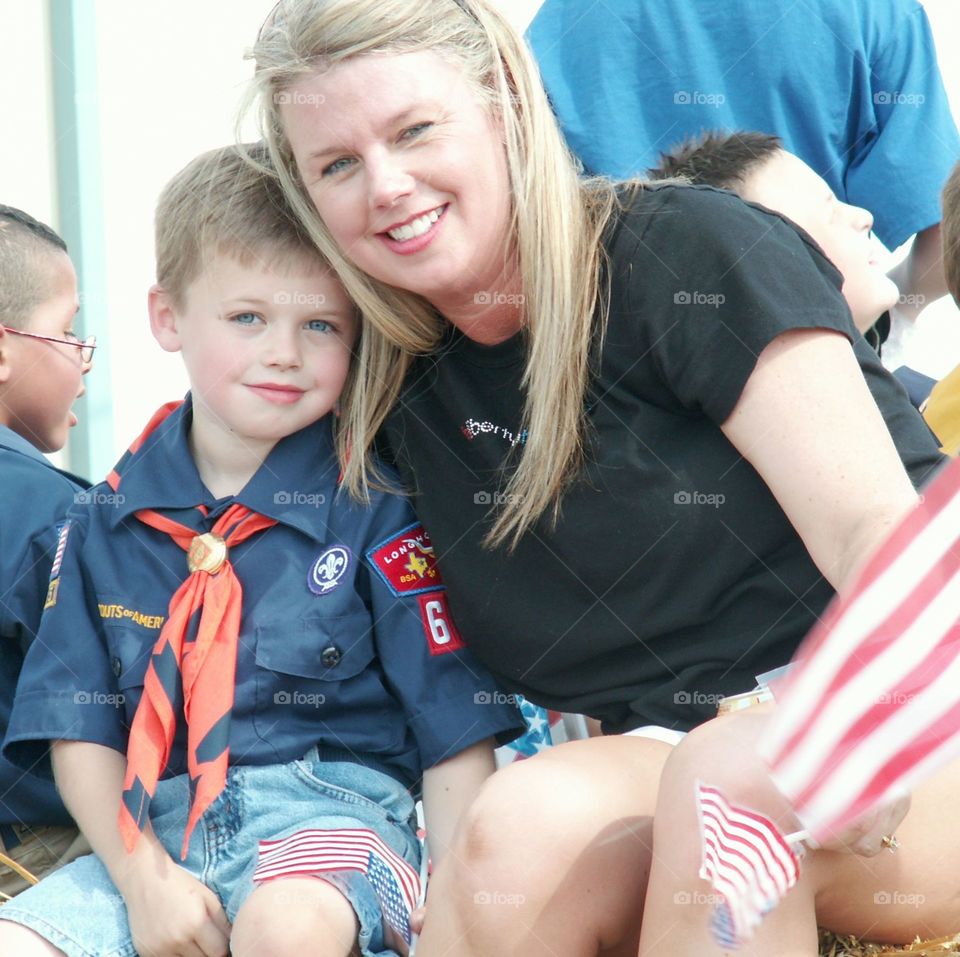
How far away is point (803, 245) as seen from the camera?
1591mm

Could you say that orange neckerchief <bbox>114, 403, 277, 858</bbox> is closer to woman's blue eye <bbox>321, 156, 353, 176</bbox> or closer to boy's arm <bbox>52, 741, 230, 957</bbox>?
boy's arm <bbox>52, 741, 230, 957</bbox>

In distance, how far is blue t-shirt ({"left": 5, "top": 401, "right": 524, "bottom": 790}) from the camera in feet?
6.02

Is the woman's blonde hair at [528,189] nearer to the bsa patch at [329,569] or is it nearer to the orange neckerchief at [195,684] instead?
the bsa patch at [329,569]

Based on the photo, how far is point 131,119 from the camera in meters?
4.19

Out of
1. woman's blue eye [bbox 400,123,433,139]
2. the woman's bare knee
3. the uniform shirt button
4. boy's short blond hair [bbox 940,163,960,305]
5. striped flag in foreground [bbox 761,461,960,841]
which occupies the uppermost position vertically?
woman's blue eye [bbox 400,123,433,139]

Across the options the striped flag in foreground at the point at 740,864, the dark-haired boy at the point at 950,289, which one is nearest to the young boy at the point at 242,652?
the striped flag in foreground at the point at 740,864

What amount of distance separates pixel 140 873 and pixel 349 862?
27 centimetres

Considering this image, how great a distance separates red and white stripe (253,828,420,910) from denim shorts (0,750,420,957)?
14mm

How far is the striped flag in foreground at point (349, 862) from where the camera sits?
1681mm

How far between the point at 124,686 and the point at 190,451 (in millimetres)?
352

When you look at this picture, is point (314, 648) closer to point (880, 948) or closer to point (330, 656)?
point (330, 656)

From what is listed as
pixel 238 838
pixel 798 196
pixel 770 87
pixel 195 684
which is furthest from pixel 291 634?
pixel 770 87

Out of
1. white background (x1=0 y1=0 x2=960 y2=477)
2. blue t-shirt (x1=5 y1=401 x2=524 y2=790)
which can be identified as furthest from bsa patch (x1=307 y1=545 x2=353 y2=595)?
white background (x1=0 y1=0 x2=960 y2=477)

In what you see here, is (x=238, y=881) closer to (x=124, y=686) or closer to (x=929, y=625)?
(x=124, y=686)
